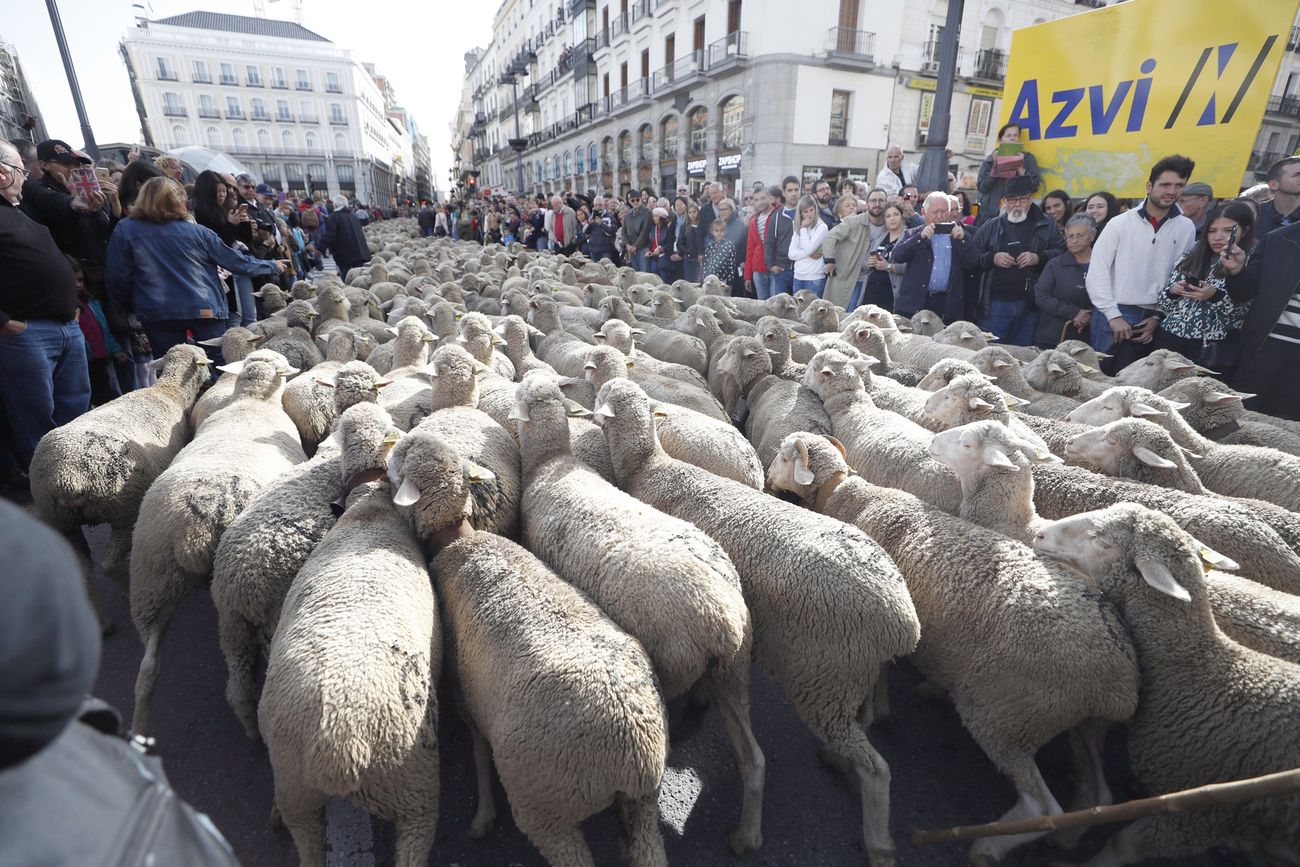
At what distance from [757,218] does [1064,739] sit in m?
7.51

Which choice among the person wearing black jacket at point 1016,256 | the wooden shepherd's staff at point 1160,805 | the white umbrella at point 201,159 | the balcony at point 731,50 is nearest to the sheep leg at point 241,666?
the wooden shepherd's staff at point 1160,805

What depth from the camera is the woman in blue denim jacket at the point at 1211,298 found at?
4.16 m

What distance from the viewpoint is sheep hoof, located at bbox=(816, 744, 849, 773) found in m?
2.25

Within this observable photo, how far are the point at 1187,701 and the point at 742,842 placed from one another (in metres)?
1.48

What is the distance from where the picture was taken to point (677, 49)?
88.8 feet

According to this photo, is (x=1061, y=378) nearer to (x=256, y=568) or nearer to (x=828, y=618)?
(x=828, y=618)

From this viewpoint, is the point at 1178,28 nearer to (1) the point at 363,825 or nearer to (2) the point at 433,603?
(2) the point at 433,603

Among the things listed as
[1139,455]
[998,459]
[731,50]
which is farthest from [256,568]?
[731,50]

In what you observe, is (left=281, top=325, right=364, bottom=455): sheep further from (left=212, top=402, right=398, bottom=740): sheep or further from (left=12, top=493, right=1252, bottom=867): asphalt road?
(left=12, top=493, right=1252, bottom=867): asphalt road

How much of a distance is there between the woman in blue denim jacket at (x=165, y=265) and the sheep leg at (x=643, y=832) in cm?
485

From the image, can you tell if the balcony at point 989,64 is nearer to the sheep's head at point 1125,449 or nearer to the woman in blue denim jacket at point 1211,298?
the woman in blue denim jacket at point 1211,298

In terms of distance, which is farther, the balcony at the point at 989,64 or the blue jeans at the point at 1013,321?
the balcony at the point at 989,64

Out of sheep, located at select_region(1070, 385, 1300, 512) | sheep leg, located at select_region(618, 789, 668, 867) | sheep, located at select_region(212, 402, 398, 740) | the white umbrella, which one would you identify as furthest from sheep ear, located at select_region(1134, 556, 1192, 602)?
the white umbrella

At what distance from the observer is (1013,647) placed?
1961mm
